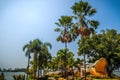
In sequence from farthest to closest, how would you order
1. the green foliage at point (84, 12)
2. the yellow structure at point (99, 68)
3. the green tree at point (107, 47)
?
the green tree at point (107, 47) → the yellow structure at point (99, 68) → the green foliage at point (84, 12)

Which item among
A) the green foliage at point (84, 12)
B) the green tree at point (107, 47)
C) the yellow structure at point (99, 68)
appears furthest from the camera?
the green tree at point (107, 47)

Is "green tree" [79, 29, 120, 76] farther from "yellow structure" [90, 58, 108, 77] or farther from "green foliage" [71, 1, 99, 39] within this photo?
"green foliage" [71, 1, 99, 39]

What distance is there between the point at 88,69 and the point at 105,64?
560 cm

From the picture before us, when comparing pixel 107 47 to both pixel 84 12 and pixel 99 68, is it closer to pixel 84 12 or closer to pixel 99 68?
pixel 99 68

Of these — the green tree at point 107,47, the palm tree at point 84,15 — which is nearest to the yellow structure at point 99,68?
the green tree at point 107,47

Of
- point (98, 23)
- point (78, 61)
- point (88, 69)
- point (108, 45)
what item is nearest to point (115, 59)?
point (108, 45)

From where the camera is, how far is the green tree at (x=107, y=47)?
7081 centimetres

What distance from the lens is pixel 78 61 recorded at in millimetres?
64312

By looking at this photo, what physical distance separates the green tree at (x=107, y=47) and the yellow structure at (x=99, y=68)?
4413 millimetres

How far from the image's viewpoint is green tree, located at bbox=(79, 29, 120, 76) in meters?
70.8

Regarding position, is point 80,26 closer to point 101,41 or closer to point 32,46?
point 32,46

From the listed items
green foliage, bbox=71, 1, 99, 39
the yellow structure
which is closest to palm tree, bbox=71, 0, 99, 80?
green foliage, bbox=71, 1, 99, 39

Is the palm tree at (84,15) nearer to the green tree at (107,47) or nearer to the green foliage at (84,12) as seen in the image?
the green foliage at (84,12)

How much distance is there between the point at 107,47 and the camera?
234 feet
